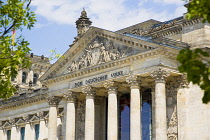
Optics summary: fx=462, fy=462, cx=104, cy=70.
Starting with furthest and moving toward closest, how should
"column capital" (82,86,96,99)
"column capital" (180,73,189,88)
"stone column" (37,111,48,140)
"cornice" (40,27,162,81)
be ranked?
"stone column" (37,111,48,140)
"column capital" (82,86,96,99)
"cornice" (40,27,162,81)
"column capital" (180,73,189,88)

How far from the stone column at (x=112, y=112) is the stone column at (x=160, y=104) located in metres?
4.82

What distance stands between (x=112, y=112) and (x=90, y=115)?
11.0 feet

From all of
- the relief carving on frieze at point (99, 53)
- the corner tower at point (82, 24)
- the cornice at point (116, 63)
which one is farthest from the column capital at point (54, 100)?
the corner tower at point (82, 24)

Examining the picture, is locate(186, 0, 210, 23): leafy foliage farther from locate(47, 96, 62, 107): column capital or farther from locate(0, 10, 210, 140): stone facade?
locate(47, 96, 62, 107): column capital

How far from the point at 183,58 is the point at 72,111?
32.2 m

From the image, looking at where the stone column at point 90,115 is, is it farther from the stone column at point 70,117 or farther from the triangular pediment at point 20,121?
the triangular pediment at point 20,121

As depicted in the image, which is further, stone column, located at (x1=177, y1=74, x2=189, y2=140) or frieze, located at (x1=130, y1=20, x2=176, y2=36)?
frieze, located at (x1=130, y1=20, x2=176, y2=36)

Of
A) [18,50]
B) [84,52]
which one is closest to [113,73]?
[84,52]

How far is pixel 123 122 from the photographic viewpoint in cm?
4747

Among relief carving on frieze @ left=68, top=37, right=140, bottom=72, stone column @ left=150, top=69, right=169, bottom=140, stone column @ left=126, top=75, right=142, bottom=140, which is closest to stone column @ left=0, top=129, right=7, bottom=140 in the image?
relief carving on frieze @ left=68, top=37, right=140, bottom=72

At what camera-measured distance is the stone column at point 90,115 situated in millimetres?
44719

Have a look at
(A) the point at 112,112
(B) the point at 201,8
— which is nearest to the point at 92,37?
(A) the point at 112,112

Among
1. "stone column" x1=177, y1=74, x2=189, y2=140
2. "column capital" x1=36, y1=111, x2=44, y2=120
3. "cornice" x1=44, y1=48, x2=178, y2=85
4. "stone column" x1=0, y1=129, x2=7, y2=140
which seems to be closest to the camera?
"cornice" x1=44, y1=48, x2=178, y2=85

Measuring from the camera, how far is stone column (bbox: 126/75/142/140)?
40.0m
